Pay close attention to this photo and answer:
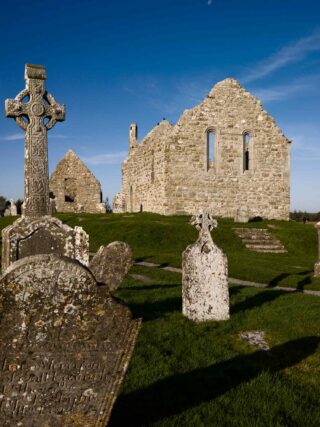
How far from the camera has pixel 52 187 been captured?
39562mm

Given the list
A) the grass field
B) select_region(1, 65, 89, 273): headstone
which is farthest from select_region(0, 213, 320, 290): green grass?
select_region(1, 65, 89, 273): headstone

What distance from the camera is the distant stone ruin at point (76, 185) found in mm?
39719

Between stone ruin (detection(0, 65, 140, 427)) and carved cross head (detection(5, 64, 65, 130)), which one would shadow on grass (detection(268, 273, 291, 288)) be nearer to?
carved cross head (detection(5, 64, 65, 130))

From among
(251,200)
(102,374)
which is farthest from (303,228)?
(102,374)

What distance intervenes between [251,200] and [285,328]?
23.8m

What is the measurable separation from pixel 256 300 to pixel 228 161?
2116 centimetres

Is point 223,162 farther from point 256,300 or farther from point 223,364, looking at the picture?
point 223,364

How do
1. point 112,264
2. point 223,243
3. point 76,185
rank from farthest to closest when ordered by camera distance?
point 76,185 → point 223,243 → point 112,264

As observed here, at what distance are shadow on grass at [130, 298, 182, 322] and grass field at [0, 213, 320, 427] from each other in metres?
0.02

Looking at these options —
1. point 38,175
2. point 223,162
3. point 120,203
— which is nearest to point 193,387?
point 38,175

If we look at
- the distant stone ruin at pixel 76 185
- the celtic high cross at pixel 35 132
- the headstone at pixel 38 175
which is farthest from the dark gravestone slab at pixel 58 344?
the distant stone ruin at pixel 76 185

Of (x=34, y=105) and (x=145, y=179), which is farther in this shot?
(x=145, y=179)

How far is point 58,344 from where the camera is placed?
3250mm

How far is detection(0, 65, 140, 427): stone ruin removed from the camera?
10.2ft
